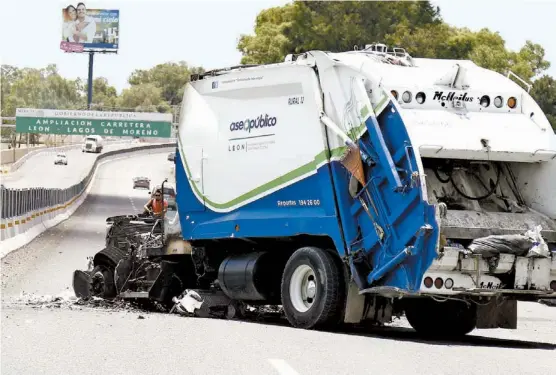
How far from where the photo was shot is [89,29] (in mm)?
137125

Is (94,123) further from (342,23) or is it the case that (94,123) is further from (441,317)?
(441,317)

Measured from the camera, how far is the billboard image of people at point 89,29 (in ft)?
448

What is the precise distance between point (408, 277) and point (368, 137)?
1.66 metres

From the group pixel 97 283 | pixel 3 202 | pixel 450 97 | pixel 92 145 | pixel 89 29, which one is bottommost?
pixel 97 283

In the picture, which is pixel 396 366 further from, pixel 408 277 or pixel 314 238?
pixel 314 238

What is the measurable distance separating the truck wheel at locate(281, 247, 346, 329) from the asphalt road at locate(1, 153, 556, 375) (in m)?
0.25

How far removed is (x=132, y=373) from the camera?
10.0 meters

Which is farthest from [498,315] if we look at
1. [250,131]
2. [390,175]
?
[250,131]

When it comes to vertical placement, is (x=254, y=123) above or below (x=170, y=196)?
above

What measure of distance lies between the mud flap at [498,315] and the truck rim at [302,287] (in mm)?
2043

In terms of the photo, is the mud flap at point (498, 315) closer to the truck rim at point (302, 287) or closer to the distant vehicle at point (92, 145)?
the truck rim at point (302, 287)

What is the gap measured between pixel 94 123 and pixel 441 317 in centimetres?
8522

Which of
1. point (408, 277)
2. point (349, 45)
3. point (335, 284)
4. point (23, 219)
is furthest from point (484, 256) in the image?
point (349, 45)

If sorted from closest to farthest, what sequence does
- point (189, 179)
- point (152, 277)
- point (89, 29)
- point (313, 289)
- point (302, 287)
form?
point (313, 289), point (302, 287), point (189, 179), point (152, 277), point (89, 29)
